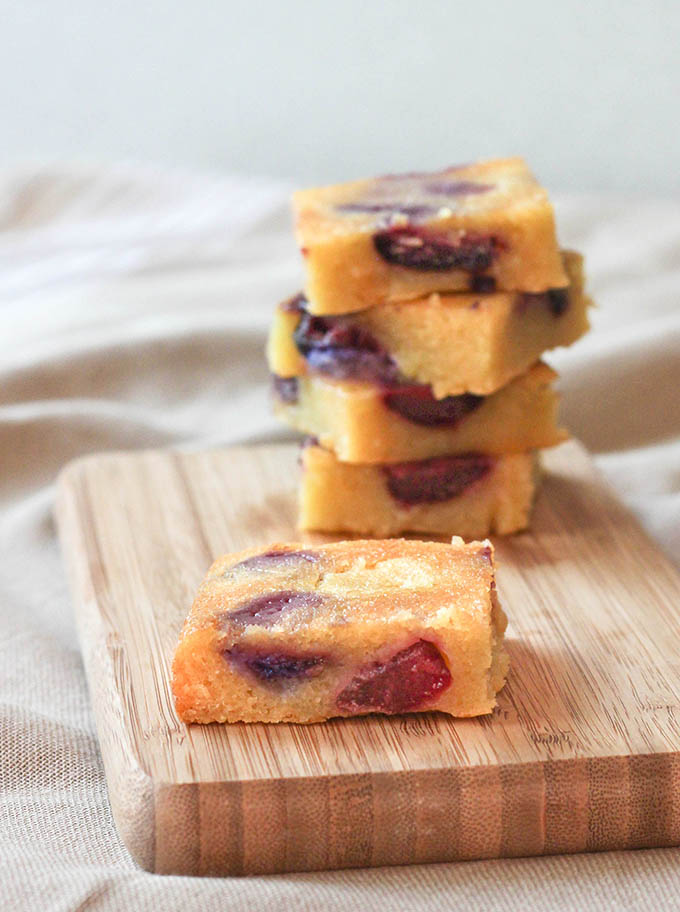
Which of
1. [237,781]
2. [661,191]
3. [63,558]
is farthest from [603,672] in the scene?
[661,191]

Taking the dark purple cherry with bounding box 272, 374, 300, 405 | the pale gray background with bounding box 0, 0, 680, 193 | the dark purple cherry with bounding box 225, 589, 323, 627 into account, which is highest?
the dark purple cherry with bounding box 225, 589, 323, 627

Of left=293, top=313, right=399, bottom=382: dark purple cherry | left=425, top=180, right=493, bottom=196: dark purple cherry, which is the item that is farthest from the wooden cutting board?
left=425, top=180, right=493, bottom=196: dark purple cherry

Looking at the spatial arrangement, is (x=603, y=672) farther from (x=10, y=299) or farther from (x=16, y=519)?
(x=10, y=299)

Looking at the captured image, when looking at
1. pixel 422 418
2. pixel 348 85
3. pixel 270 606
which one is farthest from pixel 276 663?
pixel 348 85

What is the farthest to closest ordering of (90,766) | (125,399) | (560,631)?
(125,399)
(560,631)
(90,766)

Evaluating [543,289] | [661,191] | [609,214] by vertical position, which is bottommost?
[661,191]

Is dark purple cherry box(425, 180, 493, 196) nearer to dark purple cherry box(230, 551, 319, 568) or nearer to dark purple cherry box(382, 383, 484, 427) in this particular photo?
dark purple cherry box(382, 383, 484, 427)

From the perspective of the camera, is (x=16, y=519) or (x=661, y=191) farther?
(x=661, y=191)
